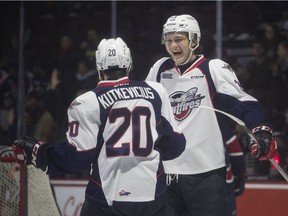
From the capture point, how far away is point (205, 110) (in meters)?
4.12

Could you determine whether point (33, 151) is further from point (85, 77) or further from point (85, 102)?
point (85, 77)

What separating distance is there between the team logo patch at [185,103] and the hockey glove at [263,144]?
33 cm

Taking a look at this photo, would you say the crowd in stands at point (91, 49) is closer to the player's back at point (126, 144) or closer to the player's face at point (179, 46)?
the player's face at point (179, 46)

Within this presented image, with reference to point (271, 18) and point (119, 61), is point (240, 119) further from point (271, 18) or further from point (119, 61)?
point (271, 18)

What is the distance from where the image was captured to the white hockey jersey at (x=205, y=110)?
13.4 ft

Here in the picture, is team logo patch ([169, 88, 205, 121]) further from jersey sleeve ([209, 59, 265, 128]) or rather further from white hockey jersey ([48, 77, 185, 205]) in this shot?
white hockey jersey ([48, 77, 185, 205])

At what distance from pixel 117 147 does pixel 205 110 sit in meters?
0.80

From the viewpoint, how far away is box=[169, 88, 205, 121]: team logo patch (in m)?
4.14

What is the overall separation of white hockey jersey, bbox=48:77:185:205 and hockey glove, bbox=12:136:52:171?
9cm

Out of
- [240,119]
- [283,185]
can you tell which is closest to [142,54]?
[283,185]

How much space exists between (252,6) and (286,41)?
65 centimetres

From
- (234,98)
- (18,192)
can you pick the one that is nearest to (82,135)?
(234,98)

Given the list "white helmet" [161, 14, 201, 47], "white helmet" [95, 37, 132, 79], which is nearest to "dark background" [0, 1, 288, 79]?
"white helmet" [161, 14, 201, 47]

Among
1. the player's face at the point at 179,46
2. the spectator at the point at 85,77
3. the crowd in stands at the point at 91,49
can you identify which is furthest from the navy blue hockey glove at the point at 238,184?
the spectator at the point at 85,77
